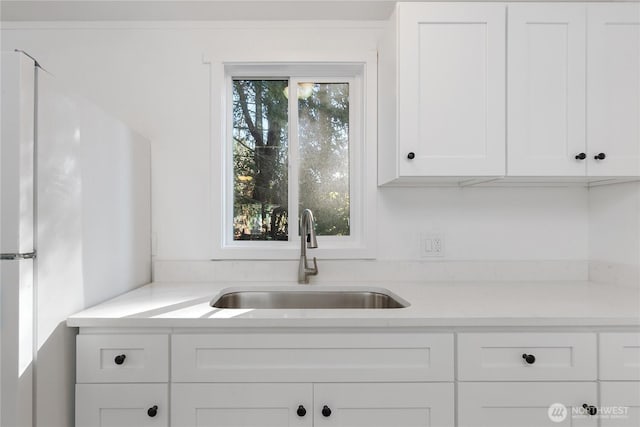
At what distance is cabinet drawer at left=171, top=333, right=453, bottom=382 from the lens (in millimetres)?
1168

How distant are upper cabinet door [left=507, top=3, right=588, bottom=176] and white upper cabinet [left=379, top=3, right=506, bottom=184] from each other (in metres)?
0.05

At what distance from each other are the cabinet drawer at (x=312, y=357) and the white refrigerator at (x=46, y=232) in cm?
35

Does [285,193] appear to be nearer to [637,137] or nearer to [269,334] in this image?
[269,334]

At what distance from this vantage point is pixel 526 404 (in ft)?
3.85

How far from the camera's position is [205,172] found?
6.08 feet

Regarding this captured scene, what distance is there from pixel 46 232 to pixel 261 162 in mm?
1077

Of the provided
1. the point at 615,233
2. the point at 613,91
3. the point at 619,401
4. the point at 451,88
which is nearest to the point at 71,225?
the point at 451,88

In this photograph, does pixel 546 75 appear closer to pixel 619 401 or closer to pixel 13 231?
pixel 619 401

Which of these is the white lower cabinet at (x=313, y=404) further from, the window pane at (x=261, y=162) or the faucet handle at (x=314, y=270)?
the window pane at (x=261, y=162)

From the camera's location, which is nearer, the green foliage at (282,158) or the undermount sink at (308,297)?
the undermount sink at (308,297)

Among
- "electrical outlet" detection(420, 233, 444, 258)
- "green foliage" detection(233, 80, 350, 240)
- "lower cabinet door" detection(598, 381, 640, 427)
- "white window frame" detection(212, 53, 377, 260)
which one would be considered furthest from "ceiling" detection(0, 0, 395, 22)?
"lower cabinet door" detection(598, 381, 640, 427)

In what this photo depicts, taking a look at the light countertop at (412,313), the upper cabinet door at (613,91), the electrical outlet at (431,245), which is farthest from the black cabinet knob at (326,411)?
the upper cabinet door at (613,91)

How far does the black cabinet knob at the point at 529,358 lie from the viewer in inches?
46.0

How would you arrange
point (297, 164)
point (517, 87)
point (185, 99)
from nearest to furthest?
1. point (517, 87)
2. point (185, 99)
3. point (297, 164)
